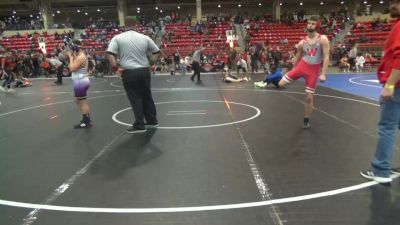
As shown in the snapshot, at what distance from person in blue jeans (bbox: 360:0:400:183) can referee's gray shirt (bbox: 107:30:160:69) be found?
351 cm

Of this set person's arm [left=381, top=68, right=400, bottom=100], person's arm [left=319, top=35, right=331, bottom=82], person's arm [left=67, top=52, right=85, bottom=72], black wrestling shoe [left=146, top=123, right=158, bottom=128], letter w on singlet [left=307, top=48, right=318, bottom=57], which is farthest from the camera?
person's arm [left=67, top=52, right=85, bottom=72]

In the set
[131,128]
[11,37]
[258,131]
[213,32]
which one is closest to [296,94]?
[258,131]

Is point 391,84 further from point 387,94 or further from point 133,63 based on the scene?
point 133,63

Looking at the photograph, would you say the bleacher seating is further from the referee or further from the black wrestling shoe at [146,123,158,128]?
the referee

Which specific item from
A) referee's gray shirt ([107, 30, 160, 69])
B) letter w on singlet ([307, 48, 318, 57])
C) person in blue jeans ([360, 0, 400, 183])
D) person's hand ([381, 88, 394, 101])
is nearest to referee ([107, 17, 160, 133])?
referee's gray shirt ([107, 30, 160, 69])

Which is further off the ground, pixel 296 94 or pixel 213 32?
pixel 213 32

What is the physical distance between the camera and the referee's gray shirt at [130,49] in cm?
611

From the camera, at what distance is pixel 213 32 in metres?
30.9

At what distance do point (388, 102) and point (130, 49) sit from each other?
12.4 feet

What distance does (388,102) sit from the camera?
3.63 m

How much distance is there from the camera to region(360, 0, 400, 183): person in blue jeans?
3449mm

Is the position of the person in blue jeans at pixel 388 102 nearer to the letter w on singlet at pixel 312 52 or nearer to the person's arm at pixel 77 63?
the letter w on singlet at pixel 312 52

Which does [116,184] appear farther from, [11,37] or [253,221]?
[11,37]

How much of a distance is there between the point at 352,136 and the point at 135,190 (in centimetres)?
320
